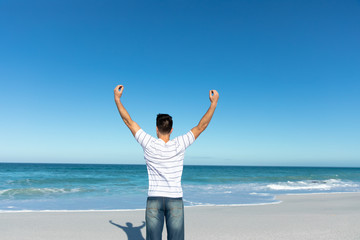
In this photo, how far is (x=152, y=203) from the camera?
8.51 ft

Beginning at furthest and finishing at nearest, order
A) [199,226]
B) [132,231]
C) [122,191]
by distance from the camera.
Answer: [122,191] < [199,226] < [132,231]

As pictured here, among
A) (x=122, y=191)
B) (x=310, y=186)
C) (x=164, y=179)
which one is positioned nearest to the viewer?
(x=164, y=179)

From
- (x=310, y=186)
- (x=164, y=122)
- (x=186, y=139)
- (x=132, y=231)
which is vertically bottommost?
(x=310, y=186)

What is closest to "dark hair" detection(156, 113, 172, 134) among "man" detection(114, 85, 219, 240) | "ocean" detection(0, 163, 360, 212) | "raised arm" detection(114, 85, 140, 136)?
"man" detection(114, 85, 219, 240)

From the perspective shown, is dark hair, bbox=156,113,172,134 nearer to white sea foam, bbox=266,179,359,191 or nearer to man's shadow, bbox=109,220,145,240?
man's shadow, bbox=109,220,145,240

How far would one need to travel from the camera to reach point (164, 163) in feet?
8.62

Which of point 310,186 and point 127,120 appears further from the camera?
point 310,186

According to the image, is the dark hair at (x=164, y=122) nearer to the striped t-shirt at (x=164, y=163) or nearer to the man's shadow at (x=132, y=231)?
the striped t-shirt at (x=164, y=163)

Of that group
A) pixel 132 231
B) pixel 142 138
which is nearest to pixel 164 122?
pixel 142 138

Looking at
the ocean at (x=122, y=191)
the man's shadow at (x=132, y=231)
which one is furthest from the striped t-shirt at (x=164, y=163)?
the ocean at (x=122, y=191)

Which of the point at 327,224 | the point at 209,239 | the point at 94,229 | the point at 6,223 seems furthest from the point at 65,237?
the point at 327,224

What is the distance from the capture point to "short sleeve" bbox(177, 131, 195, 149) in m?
2.69

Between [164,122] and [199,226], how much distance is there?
5.26 m

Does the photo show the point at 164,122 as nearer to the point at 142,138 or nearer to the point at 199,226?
the point at 142,138
